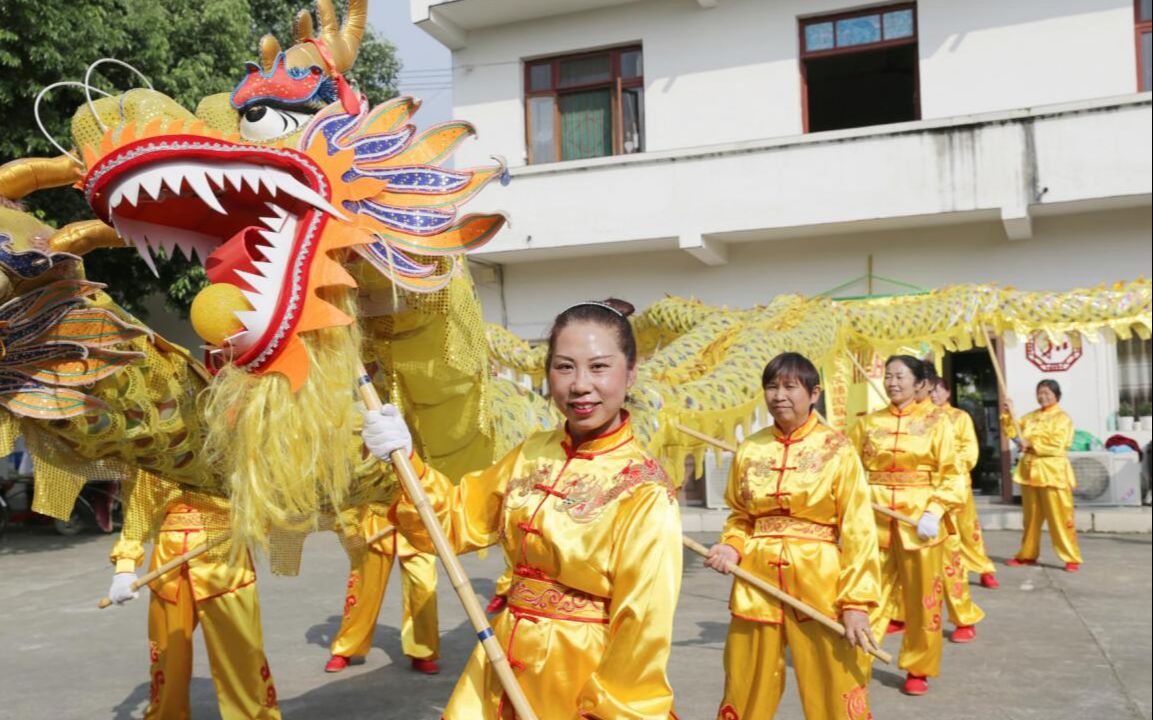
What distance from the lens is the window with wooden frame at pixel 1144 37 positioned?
944cm

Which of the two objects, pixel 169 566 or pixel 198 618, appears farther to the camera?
pixel 198 618

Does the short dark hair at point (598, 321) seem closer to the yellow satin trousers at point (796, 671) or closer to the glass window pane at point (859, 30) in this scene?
the yellow satin trousers at point (796, 671)

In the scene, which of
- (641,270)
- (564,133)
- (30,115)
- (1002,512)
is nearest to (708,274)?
(641,270)

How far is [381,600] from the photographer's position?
509cm

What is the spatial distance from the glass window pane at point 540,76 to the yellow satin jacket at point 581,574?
987 cm

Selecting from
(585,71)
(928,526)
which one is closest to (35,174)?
(928,526)

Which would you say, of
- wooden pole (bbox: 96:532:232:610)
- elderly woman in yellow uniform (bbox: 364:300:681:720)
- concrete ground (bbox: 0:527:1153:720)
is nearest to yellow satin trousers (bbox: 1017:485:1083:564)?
concrete ground (bbox: 0:527:1153:720)

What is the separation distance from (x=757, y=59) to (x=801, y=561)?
816cm

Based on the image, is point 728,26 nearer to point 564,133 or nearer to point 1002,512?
point 564,133

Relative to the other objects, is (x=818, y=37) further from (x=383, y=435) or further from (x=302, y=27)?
(x=383, y=435)

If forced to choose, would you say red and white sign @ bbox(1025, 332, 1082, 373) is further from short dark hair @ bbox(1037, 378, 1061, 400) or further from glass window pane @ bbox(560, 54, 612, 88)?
glass window pane @ bbox(560, 54, 612, 88)

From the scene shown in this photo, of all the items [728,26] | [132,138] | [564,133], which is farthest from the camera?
[564,133]

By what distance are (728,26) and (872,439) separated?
6690 millimetres

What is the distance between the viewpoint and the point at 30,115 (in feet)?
24.3
